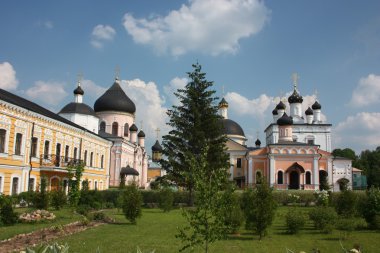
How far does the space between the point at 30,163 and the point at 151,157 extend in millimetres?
48367

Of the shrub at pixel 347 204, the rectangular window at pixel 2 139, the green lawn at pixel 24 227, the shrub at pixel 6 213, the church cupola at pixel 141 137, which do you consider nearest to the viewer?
the green lawn at pixel 24 227

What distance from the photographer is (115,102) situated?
49.1 m

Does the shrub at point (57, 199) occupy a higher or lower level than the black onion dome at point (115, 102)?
lower

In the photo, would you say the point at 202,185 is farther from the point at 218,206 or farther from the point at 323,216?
the point at 323,216

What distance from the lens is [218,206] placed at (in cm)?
845

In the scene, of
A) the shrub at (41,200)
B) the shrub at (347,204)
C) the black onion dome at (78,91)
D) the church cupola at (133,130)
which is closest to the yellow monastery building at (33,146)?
the shrub at (41,200)

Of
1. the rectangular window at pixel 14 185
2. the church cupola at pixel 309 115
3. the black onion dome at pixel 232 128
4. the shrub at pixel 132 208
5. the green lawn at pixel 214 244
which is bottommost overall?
the green lawn at pixel 214 244

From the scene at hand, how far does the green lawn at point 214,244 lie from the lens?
11.7 m

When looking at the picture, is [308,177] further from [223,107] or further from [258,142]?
[258,142]

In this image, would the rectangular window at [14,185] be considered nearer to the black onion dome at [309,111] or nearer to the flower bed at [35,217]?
the flower bed at [35,217]

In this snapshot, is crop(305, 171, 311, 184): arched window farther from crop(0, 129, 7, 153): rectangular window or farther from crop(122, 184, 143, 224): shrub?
crop(0, 129, 7, 153): rectangular window

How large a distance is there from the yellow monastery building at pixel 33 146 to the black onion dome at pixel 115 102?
1467 centimetres

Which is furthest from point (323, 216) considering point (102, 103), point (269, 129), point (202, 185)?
point (269, 129)

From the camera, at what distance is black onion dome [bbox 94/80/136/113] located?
4903 cm
